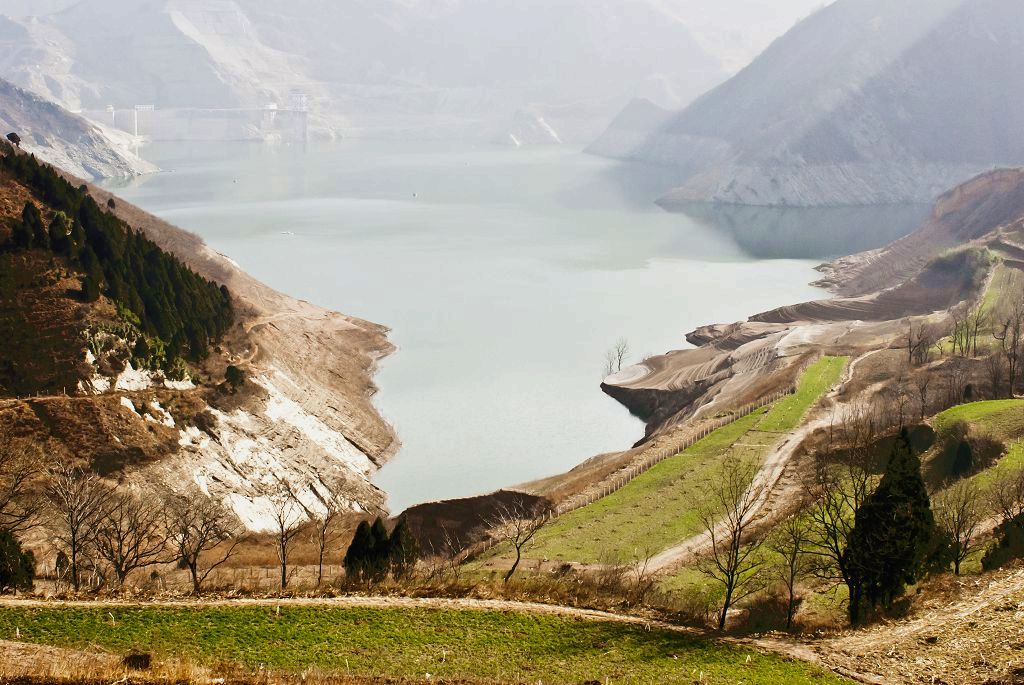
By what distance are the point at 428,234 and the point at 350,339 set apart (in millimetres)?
61035

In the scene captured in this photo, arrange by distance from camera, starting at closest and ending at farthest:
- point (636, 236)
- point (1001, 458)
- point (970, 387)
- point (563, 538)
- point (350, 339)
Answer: point (1001, 458) < point (563, 538) < point (970, 387) < point (350, 339) < point (636, 236)

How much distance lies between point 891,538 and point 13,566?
2164 cm

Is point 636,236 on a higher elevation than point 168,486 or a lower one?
higher

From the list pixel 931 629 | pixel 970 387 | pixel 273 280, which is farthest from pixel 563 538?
pixel 273 280

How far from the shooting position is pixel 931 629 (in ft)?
71.6

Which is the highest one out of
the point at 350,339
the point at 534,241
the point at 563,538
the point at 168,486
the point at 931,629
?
the point at 534,241

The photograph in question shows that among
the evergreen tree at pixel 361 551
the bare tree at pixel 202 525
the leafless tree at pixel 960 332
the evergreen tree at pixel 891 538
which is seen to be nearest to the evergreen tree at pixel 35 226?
the bare tree at pixel 202 525

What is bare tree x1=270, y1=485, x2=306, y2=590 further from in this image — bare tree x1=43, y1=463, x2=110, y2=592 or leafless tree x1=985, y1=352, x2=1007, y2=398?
leafless tree x1=985, y1=352, x2=1007, y2=398

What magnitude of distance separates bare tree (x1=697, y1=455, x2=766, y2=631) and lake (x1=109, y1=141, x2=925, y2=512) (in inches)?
594

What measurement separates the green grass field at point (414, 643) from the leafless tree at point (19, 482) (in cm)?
1575

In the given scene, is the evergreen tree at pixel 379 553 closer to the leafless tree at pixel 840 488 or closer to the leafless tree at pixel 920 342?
the leafless tree at pixel 840 488

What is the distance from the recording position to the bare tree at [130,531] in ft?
111

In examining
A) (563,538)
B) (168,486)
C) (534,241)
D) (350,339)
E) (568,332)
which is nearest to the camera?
(563,538)

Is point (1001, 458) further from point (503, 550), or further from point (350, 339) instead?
point (350, 339)
